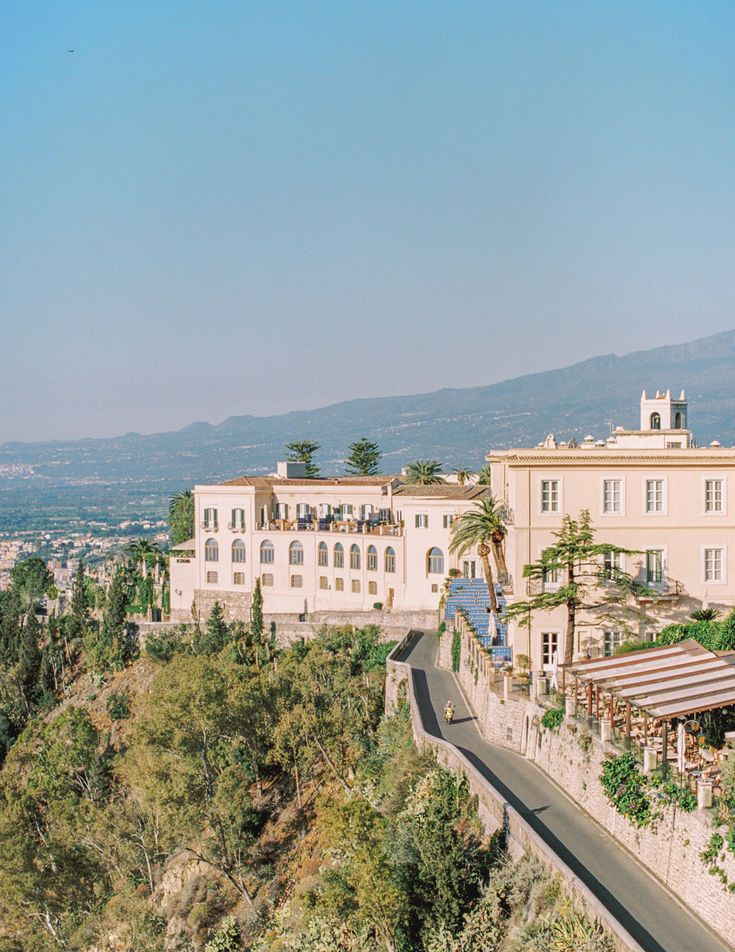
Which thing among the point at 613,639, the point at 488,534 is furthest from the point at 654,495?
the point at 488,534

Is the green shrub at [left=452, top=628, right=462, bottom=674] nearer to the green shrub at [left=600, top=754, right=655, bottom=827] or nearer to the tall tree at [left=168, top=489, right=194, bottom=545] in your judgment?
the green shrub at [left=600, top=754, right=655, bottom=827]

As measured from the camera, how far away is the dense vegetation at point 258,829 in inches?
918

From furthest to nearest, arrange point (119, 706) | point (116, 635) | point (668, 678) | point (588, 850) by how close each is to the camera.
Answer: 1. point (116, 635)
2. point (119, 706)
3. point (668, 678)
4. point (588, 850)

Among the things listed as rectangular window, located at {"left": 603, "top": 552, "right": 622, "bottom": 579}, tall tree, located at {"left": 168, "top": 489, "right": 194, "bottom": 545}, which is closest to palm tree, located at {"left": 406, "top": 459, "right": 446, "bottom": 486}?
tall tree, located at {"left": 168, "top": 489, "right": 194, "bottom": 545}

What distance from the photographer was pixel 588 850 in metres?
23.1

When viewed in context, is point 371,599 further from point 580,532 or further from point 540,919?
point 540,919

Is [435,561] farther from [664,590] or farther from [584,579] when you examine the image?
[664,590]

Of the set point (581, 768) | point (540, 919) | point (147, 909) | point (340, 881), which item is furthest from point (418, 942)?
point (147, 909)

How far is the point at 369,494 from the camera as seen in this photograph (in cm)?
6334

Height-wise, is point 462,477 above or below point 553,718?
above

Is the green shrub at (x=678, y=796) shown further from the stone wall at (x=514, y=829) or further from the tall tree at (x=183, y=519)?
the tall tree at (x=183, y=519)

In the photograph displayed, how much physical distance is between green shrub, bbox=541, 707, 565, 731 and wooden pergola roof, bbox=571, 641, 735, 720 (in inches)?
44.3

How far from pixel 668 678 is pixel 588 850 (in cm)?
444

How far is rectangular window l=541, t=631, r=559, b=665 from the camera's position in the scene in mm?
37375
